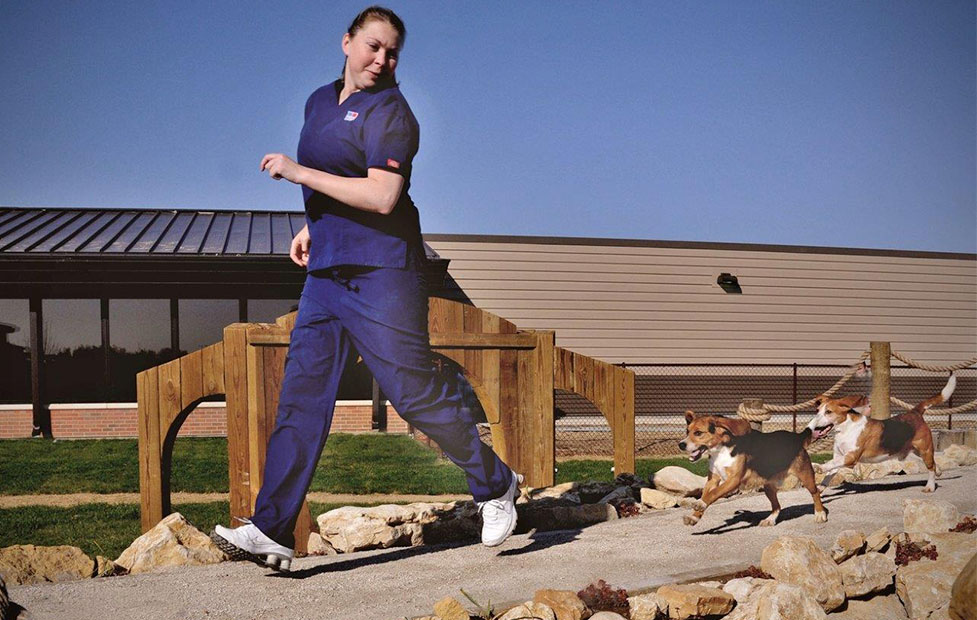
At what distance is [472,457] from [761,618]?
119 centimetres

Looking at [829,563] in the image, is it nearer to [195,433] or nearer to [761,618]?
[761,618]

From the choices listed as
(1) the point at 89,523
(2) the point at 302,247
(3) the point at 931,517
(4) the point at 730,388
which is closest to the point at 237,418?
(2) the point at 302,247

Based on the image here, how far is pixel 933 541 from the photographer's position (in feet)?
11.8

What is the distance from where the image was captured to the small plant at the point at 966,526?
3.76m

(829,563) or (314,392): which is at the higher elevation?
(314,392)

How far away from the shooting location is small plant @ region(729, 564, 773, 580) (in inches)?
126

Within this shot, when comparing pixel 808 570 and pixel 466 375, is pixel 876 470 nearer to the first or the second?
pixel 808 570

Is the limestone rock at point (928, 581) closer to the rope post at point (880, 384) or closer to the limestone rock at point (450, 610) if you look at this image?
the limestone rock at point (450, 610)

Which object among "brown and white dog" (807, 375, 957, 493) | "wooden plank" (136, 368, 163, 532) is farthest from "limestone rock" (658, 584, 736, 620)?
"wooden plank" (136, 368, 163, 532)

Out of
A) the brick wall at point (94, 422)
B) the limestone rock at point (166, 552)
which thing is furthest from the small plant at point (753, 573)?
the brick wall at point (94, 422)

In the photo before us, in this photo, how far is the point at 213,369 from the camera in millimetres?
3934

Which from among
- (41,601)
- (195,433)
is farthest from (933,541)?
(195,433)

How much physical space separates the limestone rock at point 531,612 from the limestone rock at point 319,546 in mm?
1390

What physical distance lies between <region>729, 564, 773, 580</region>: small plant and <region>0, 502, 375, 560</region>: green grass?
3391mm
